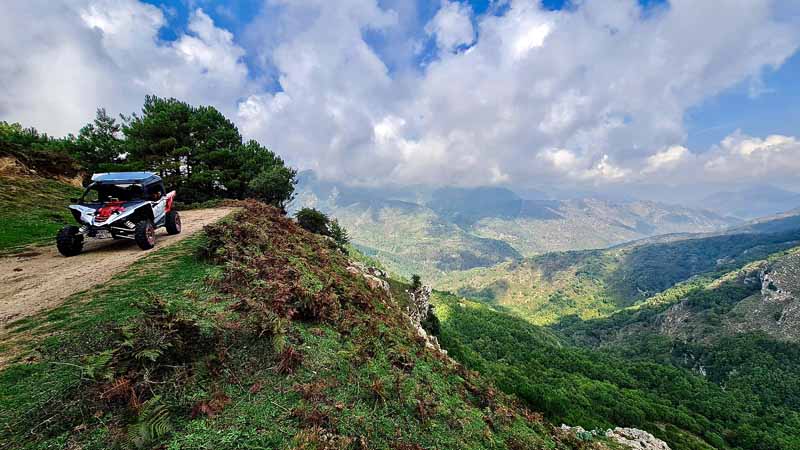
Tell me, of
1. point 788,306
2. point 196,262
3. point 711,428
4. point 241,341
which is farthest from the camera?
point 788,306

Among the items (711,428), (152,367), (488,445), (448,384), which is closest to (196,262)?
(152,367)

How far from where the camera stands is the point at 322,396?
5.78m

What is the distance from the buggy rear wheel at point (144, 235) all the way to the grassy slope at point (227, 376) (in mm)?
1734

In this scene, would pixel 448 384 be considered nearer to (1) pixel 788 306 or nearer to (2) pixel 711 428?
(2) pixel 711 428

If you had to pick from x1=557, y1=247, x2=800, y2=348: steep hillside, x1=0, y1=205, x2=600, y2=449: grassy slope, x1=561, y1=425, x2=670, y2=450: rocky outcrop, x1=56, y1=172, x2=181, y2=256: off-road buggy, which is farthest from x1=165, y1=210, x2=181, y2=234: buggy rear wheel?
x1=557, y1=247, x2=800, y2=348: steep hillside

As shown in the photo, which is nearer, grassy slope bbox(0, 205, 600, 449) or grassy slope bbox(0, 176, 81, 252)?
grassy slope bbox(0, 205, 600, 449)

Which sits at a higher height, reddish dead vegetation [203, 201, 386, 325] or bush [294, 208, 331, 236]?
bush [294, 208, 331, 236]

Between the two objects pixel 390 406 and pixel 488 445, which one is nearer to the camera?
pixel 390 406

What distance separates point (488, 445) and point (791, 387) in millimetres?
175390

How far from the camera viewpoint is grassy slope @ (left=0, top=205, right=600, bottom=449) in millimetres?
4305

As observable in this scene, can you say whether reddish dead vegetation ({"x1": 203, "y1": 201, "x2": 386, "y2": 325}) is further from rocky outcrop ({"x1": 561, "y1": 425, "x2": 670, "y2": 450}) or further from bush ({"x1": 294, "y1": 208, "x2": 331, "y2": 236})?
rocky outcrop ({"x1": 561, "y1": 425, "x2": 670, "y2": 450})

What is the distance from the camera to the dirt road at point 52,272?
7574mm

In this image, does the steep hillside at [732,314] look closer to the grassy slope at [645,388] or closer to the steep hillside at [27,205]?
the grassy slope at [645,388]

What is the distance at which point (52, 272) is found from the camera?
385 inches
